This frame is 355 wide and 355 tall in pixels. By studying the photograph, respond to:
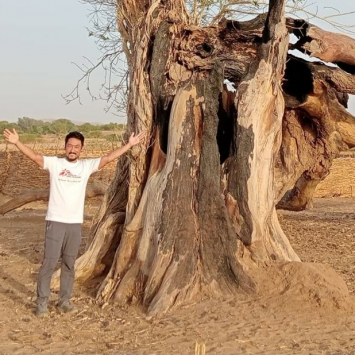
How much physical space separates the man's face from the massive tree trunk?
1.03m

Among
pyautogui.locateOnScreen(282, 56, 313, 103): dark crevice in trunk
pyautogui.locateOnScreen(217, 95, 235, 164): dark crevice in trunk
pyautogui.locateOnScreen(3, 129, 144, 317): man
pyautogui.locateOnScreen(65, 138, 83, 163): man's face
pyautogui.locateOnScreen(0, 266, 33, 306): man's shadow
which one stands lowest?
Result: pyautogui.locateOnScreen(0, 266, 33, 306): man's shadow

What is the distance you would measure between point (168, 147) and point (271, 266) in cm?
162

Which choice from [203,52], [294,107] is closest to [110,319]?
[203,52]

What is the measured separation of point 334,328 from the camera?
18.9 feet

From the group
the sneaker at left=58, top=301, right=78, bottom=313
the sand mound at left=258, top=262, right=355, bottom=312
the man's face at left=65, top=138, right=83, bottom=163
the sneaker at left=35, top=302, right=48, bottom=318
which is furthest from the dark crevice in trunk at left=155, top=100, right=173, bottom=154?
the sneaker at left=35, top=302, right=48, bottom=318

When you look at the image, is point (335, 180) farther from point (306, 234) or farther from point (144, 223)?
point (144, 223)

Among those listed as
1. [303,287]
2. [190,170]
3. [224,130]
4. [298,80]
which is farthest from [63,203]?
[298,80]

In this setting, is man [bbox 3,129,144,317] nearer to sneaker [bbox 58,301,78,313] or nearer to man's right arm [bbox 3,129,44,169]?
man's right arm [bbox 3,129,44,169]

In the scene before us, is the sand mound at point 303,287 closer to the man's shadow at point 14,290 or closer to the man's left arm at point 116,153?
the man's left arm at point 116,153

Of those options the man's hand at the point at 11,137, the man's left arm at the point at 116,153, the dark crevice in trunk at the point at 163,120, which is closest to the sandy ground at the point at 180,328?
the man's left arm at the point at 116,153

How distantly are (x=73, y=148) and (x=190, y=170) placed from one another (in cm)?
127

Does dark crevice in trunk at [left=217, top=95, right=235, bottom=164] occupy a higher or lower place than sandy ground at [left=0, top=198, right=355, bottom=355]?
higher

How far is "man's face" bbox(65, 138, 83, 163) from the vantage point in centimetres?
628

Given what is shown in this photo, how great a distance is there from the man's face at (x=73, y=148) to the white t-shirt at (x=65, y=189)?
52mm
